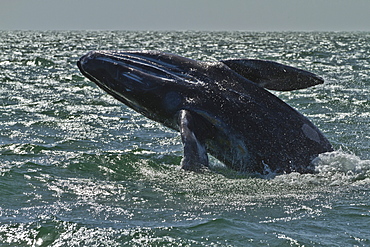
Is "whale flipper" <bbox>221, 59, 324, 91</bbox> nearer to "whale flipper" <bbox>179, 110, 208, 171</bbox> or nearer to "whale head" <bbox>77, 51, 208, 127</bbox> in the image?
"whale head" <bbox>77, 51, 208, 127</bbox>

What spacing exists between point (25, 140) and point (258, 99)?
4.91m

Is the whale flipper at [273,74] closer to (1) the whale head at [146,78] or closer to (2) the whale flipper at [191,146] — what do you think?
(1) the whale head at [146,78]

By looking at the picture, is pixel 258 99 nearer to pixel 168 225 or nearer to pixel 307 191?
pixel 307 191

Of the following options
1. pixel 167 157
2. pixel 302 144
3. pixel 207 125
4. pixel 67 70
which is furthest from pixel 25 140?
pixel 67 70

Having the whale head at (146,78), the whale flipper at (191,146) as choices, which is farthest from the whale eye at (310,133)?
the whale head at (146,78)

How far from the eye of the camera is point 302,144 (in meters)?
8.56

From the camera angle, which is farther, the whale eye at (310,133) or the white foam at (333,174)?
the whale eye at (310,133)

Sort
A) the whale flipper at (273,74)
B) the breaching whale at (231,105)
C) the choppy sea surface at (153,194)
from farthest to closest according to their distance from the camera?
the whale flipper at (273,74) → the breaching whale at (231,105) → the choppy sea surface at (153,194)

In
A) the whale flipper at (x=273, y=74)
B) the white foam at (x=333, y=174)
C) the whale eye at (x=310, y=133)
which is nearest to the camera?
the white foam at (x=333, y=174)

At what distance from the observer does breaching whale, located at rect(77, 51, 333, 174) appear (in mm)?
8500

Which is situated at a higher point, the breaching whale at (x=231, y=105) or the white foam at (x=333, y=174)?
the breaching whale at (x=231, y=105)

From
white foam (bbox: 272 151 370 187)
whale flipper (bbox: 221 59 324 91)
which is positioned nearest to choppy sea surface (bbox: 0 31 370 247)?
white foam (bbox: 272 151 370 187)

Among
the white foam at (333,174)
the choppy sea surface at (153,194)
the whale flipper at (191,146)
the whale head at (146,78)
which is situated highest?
the whale head at (146,78)

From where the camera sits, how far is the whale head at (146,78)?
348 inches
